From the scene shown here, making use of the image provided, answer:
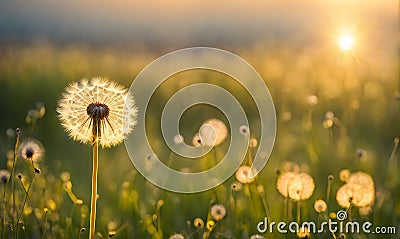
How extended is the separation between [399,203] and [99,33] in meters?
9.51

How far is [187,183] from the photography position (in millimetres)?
4203

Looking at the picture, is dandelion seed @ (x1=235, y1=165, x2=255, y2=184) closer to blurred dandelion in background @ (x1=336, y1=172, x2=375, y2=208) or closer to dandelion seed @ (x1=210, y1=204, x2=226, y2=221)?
dandelion seed @ (x1=210, y1=204, x2=226, y2=221)

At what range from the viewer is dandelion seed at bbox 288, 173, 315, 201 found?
3.23 meters

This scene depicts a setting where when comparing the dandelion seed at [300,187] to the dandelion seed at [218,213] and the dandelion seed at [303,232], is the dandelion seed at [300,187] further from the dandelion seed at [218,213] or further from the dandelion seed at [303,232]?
the dandelion seed at [218,213]

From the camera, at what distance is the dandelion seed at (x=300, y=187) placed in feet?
10.6

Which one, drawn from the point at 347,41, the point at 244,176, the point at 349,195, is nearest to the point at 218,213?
the point at 244,176

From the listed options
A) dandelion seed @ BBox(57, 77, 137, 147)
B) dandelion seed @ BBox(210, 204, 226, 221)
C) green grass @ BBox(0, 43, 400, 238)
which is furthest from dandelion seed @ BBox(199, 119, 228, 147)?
dandelion seed @ BBox(57, 77, 137, 147)

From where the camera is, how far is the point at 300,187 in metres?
3.24

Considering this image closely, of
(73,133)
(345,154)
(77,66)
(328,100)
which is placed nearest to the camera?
(73,133)

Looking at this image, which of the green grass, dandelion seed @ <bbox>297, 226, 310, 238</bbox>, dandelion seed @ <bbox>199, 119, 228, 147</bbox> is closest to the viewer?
dandelion seed @ <bbox>297, 226, 310, 238</bbox>

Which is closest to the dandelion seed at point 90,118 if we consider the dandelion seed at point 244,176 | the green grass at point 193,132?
the green grass at point 193,132

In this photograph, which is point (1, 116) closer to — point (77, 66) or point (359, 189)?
point (77, 66)

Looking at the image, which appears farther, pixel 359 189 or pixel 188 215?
pixel 188 215

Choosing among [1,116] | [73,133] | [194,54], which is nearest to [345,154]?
[73,133]
